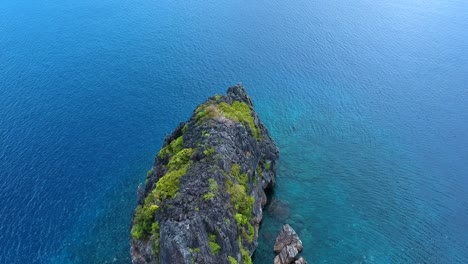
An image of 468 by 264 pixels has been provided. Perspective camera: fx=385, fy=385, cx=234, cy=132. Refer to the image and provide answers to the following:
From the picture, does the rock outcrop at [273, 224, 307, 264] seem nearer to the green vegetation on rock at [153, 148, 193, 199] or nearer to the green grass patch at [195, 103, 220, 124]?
A: the green vegetation on rock at [153, 148, 193, 199]

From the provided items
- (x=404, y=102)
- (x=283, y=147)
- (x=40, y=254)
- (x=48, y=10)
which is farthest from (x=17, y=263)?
(x=48, y=10)

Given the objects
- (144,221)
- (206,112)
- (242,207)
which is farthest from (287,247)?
(206,112)

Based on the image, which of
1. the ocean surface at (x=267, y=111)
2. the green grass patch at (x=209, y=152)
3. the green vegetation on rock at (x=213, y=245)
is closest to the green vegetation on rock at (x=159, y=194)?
the green grass patch at (x=209, y=152)

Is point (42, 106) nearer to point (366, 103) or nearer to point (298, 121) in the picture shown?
point (298, 121)

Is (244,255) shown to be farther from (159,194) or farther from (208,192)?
(159,194)

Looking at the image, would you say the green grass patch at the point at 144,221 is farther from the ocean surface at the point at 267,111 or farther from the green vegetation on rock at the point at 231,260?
the green vegetation on rock at the point at 231,260

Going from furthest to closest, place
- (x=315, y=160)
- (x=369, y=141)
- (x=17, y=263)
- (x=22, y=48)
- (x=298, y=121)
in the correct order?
1. (x=22, y=48)
2. (x=298, y=121)
3. (x=369, y=141)
4. (x=315, y=160)
5. (x=17, y=263)

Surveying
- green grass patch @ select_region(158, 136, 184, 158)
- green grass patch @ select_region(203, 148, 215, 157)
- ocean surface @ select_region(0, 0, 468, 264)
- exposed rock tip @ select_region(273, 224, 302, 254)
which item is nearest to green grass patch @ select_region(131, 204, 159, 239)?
ocean surface @ select_region(0, 0, 468, 264)
